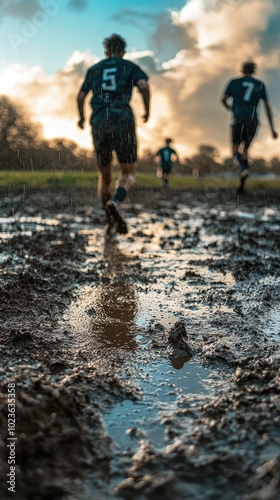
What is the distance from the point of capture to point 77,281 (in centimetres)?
359

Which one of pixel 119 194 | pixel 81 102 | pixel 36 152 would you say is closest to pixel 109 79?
pixel 81 102

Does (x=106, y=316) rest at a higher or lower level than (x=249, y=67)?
lower

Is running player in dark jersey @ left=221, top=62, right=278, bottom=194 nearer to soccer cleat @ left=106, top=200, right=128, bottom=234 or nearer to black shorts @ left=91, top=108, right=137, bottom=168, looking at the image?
black shorts @ left=91, top=108, right=137, bottom=168

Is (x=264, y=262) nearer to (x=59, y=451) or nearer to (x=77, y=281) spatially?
(x=77, y=281)

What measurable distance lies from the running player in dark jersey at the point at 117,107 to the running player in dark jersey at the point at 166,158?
15985 millimetres

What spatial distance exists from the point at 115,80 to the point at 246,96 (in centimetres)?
560

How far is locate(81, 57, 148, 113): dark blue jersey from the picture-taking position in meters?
5.70

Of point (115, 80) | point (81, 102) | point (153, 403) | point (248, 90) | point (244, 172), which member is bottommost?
point (153, 403)

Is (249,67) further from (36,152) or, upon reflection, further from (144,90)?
(36,152)

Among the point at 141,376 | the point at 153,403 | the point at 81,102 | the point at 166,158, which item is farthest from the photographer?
the point at 166,158

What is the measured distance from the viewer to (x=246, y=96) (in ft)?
34.2

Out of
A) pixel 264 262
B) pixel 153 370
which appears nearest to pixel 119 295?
pixel 153 370

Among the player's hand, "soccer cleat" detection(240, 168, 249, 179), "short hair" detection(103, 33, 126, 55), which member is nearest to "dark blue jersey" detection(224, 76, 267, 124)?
"soccer cleat" detection(240, 168, 249, 179)

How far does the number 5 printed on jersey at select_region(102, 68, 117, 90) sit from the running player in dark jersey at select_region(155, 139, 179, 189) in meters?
16.1
